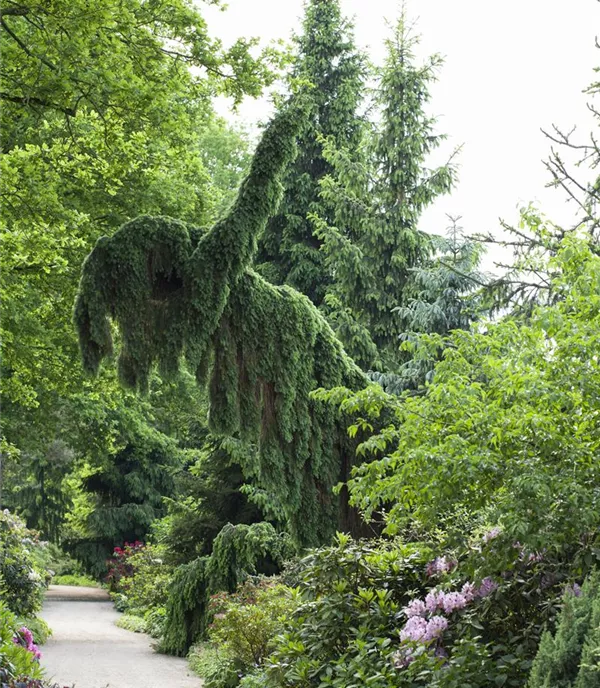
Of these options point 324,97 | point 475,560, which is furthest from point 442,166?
point 475,560

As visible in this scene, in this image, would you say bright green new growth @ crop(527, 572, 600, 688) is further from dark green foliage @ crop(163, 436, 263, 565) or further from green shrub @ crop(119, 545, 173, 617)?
green shrub @ crop(119, 545, 173, 617)

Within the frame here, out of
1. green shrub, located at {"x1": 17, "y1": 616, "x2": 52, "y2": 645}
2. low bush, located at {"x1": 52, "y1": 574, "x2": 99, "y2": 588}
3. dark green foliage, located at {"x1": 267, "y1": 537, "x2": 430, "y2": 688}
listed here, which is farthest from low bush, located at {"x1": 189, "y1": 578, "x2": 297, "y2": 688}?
low bush, located at {"x1": 52, "y1": 574, "x2": 99, "y2": 588}

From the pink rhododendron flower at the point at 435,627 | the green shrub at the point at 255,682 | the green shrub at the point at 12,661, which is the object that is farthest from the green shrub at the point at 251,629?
the pink rhododendron flower at the point at 435,627

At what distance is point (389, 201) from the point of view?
19.4m

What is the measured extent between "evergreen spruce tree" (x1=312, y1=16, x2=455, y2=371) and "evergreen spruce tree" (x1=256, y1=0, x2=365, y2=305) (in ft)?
4.23

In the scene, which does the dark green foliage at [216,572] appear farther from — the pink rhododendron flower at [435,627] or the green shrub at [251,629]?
the pink rhododendron flower at [435,627]

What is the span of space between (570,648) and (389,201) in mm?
15456

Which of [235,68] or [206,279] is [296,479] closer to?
[206,279]

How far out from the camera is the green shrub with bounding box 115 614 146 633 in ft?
61.9

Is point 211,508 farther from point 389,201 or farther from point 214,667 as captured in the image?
point 389,201

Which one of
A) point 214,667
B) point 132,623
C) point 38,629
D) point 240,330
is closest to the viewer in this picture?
point 240,330

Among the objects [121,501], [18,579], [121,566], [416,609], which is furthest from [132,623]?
[416,609]

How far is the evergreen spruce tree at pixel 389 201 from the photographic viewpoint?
18.8 meters

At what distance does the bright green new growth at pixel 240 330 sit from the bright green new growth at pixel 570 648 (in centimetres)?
550
